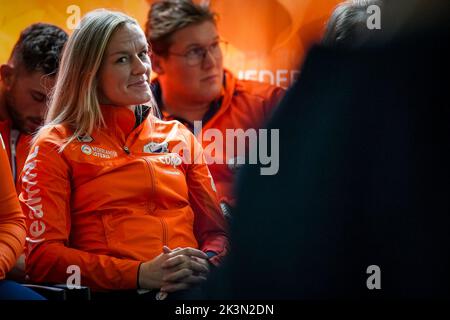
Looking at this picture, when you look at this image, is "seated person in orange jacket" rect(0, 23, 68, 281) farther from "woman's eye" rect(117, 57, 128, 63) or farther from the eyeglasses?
the eyeglasses

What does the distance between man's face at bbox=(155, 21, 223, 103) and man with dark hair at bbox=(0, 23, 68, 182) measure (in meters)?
0.36

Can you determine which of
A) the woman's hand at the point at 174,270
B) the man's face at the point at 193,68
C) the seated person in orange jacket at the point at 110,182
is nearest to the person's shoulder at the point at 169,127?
the seated person in orange jacket at the point at 110,182

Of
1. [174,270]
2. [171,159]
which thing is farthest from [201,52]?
[174,270]

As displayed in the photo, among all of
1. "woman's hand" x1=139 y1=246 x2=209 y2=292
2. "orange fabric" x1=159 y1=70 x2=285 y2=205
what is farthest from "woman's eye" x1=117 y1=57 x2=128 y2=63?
"woman's hand" x1=139 y1=246 x2=209 y2=292

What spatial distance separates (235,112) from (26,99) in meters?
0.70

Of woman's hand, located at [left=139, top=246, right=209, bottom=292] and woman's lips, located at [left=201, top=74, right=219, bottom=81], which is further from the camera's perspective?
woman's lips, located at [left=201, top=74, right=219, bottom=81]

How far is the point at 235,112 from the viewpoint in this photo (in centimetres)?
266

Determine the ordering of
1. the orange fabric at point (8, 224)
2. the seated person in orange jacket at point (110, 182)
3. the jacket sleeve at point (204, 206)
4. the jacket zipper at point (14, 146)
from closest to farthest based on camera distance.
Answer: the orange fabric at point (8, 224) → the seated person in orange jacket at point (110, 182) → the jacket sleeve at point (204, 206) → the jacket zipper at point (14, 146)

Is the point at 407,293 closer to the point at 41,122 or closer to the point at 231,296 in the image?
the point at 231,296

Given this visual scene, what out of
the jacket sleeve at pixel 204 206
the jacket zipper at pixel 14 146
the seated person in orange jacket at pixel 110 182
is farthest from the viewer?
the jacket zipper at pixel 14 146

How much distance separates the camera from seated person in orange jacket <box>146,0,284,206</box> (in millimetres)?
2607

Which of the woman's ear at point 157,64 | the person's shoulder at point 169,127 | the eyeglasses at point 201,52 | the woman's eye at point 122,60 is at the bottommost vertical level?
the person's shoulder at point 169,127

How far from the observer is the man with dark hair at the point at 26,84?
8.70 feet

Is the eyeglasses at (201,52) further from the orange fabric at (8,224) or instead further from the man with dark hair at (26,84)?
the orange fabric at (8,224)
